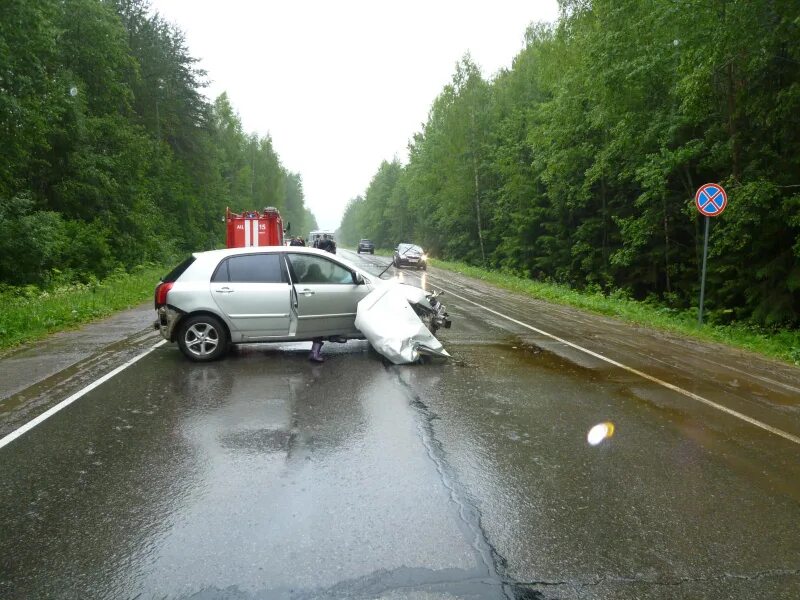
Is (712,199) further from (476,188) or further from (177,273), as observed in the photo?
(476,188)

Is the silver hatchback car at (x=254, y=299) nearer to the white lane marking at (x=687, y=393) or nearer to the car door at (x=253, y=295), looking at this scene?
the car door at (x=253, y=295)

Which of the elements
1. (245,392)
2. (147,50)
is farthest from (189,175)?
(245,392)

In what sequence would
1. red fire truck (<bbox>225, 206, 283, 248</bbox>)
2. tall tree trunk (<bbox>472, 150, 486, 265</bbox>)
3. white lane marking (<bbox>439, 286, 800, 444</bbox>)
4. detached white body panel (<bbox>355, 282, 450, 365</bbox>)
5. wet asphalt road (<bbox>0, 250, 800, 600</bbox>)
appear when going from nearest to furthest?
wet asphalt road (<bbox>0, 250, 800, 600</bbox>) → white lane marking (<bbox>439, 286, 800, 444</bbox>) → detached white body panel (<bbox>355, 282, 450, 365</bbox>) → red fire truck (<bbox>225, 206, 283, 248</bbox>) → tall tree trunk (<bbox>472, 150, 486, 265</bbox>)

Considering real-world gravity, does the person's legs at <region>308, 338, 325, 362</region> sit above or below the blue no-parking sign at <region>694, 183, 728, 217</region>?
below

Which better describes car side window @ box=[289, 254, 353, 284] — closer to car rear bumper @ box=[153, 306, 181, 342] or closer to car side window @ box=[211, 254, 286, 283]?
car side window @ box=[211, 254, 286, 283]

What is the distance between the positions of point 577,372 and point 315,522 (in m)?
5.56

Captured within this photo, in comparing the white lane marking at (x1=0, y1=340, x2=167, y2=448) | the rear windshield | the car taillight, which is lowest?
the white lane marking at (x1=0, y1=340, x2=167, y2=448)

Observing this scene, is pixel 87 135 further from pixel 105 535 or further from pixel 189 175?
pixel 105 535

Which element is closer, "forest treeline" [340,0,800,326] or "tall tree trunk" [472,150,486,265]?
"forest treeline" [340,0,800,326]

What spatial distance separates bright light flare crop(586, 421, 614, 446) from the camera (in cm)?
525

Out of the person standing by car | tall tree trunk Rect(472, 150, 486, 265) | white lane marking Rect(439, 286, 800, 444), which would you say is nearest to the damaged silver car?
white lane marking Rect(439, 286, 800, 444)

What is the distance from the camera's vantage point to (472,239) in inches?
1826

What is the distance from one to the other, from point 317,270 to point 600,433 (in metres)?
5.18

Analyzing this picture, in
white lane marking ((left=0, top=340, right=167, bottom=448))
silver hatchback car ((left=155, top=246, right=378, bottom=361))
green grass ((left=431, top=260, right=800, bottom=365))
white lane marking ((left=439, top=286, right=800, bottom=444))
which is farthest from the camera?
green grass ((left=431, top=260, right=800, bottom=365))
